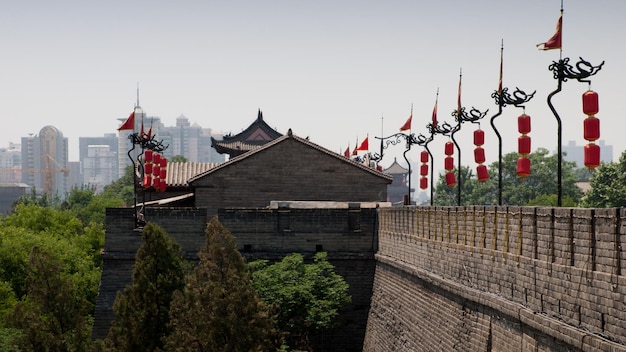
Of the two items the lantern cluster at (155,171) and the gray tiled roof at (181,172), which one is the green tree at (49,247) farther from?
the gray tiled roof at (181,172)

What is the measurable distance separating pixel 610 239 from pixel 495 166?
7295 cm

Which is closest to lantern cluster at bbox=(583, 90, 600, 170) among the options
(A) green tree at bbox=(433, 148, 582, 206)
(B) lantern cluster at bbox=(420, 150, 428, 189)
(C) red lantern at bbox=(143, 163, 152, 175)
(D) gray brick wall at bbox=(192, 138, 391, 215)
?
(B) lantern cluster at bbox=(420, 150, 428, 189)

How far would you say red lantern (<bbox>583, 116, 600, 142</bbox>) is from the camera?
13.1m

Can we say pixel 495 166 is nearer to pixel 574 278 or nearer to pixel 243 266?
pixel 243 266

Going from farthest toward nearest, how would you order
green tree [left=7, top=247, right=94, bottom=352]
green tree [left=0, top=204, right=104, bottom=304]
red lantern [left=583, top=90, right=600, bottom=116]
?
green tree [left=0, top=204, right=104, bottom=304], green tree [left=7, top=247, right=94, bottom=352], red lantern [left=583, top=90, right=600, bottom=116]

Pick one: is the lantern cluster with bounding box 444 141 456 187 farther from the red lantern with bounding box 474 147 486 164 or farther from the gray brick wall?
the gray brick wall

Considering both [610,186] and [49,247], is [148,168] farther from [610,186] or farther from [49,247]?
→ [610,186]

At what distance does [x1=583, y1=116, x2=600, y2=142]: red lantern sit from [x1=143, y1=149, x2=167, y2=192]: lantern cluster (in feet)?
61.3

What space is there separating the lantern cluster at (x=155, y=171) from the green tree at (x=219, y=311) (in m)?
13.0

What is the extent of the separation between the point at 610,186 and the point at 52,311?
38.9 m

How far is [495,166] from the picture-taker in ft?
268

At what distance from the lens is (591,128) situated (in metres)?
13.2

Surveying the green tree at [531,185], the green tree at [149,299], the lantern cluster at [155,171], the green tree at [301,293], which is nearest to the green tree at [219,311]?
the green tree at [149,299]

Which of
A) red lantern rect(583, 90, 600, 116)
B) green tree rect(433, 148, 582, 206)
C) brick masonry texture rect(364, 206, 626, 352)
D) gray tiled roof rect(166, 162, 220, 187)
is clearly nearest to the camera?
brick masonry texture rect(364, 206, 626, 352)
